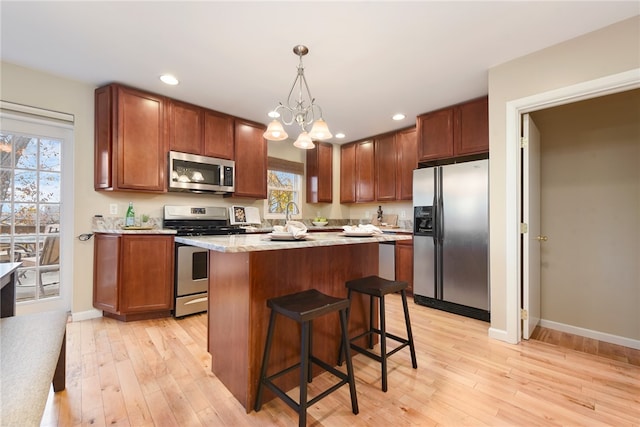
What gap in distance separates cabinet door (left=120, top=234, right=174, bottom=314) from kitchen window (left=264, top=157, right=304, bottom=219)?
179 centimetres

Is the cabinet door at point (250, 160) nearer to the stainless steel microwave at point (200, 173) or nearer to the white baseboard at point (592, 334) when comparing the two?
the stainless steel microwave at point (200, 173)

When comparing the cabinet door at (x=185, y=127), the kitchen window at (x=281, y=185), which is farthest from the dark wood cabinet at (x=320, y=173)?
the cabinet door at (x=185, y=127)

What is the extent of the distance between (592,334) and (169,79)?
4643 mm

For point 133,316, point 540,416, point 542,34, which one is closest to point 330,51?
point 542,34

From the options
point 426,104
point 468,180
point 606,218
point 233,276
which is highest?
point 426,104

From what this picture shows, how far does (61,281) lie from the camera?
2.95 metres

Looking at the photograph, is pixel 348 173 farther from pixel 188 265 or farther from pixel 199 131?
pixel 188 265

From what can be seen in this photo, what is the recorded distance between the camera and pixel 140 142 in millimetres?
3039

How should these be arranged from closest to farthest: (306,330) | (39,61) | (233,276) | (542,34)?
(306,330)
(233,276)
(542,34)
(39,61)

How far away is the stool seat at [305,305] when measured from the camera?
1404 millimetres

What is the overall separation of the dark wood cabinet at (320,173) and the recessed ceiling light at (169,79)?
8.03 ft

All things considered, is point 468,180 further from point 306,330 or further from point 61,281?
point 61,281

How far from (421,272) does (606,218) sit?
1.76 metres

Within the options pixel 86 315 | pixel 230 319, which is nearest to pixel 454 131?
pixel 230 319
